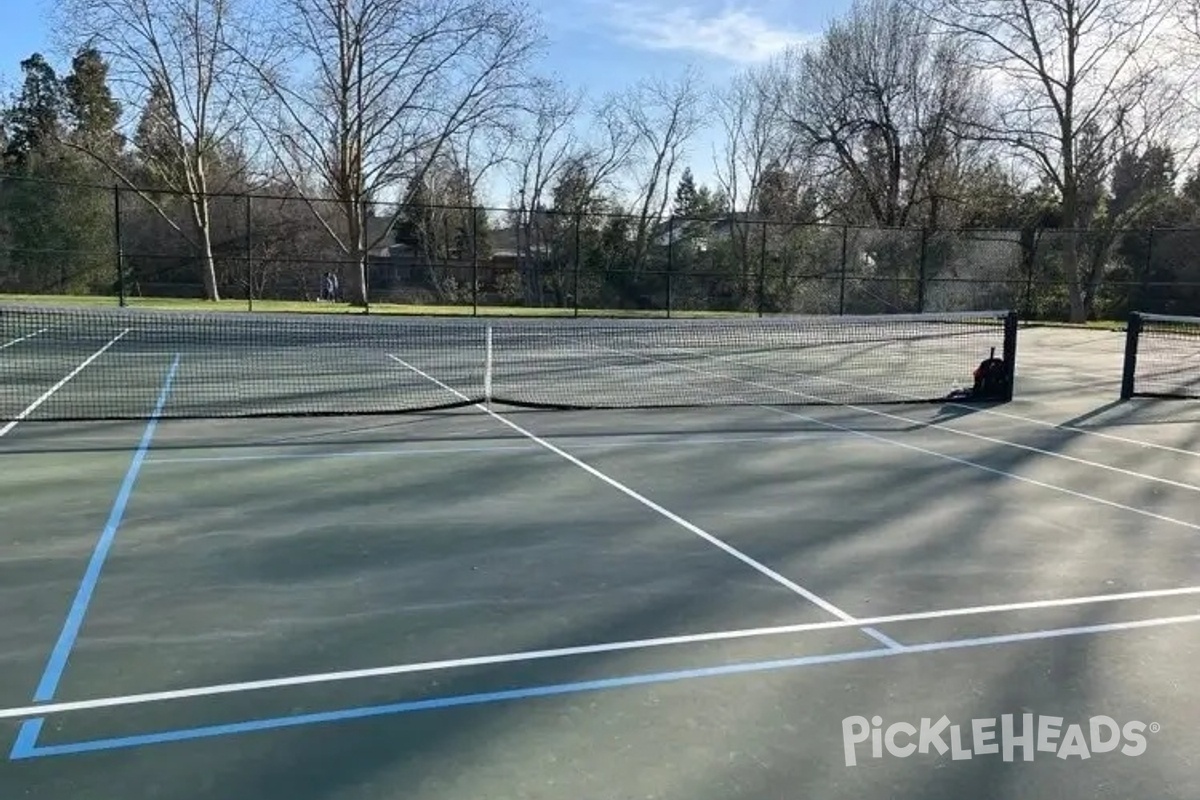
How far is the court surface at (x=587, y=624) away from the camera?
10.2 feet

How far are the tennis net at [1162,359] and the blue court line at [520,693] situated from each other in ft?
32.7

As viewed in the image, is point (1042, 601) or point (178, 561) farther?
point (178, 561)

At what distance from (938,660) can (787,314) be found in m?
30.2

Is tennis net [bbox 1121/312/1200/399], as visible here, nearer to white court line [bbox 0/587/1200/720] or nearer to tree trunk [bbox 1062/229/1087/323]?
tree trunk [bbox 1062/229/1087/323]

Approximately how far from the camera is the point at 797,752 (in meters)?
3.22

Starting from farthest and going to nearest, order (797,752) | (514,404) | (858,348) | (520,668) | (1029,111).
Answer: (1029,111) < (858,348) < (514,404) < (520,668) < (797,752)

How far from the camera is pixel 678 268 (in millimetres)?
37438

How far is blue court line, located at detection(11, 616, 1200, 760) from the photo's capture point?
317cm

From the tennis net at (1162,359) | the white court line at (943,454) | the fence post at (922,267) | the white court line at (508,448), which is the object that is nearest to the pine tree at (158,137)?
the fence post at (922,267)

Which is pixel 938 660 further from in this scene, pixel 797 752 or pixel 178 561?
pixel 178 561

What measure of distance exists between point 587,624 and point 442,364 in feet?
42.5

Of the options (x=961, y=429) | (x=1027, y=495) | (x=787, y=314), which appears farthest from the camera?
(x=787, y=314)

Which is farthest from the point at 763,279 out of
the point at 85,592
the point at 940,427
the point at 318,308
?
the point at 85,592

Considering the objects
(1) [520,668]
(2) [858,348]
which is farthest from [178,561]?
(2) [858,348]
